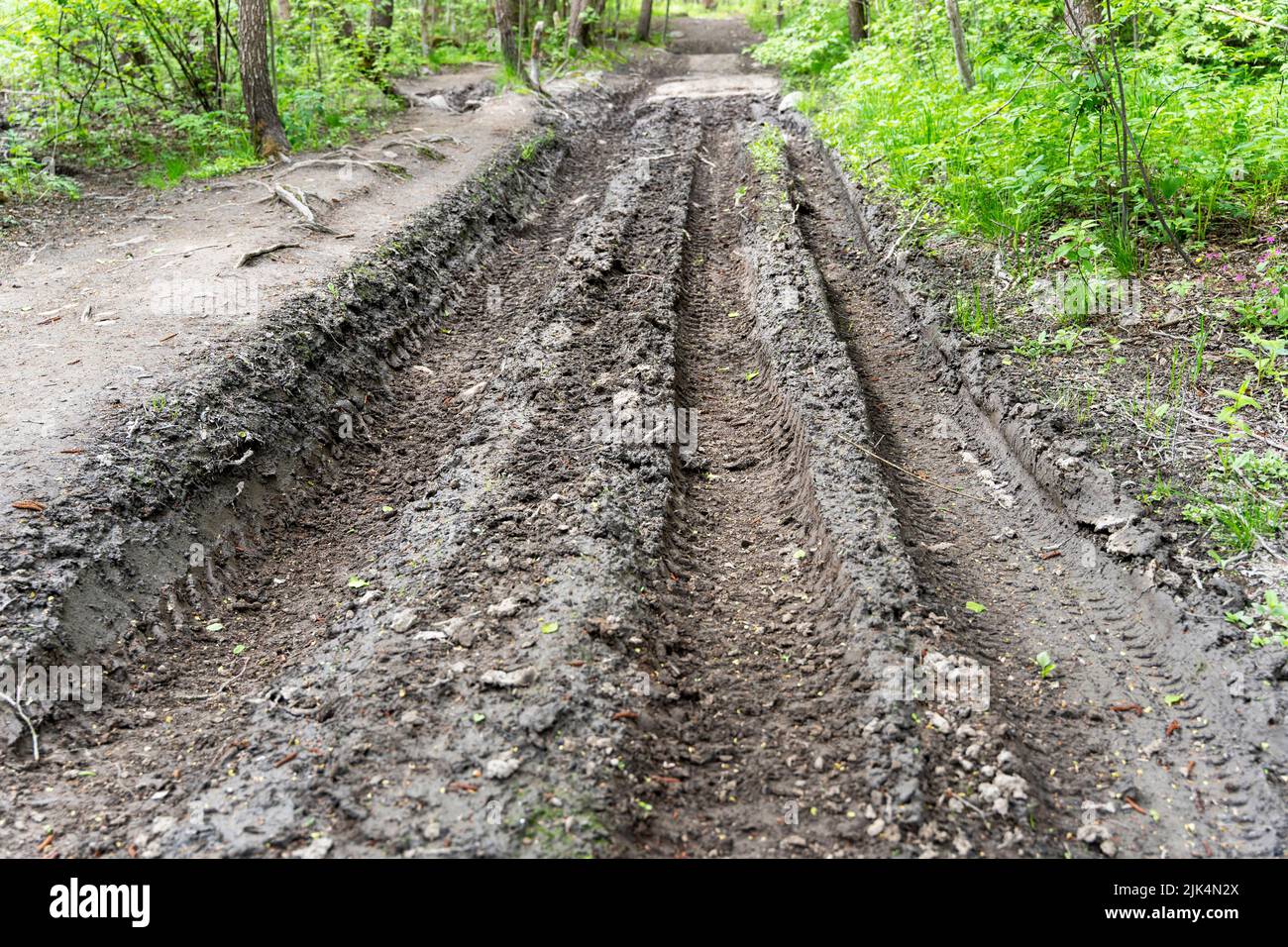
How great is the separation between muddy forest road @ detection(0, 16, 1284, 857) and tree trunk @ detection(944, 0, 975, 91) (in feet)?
14.8

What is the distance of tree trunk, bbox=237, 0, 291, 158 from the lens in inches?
357

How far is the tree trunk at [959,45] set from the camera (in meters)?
8.40

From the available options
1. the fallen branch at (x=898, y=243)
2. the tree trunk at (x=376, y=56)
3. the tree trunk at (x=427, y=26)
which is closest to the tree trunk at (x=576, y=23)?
the tree trunk at (x=427, y=26)

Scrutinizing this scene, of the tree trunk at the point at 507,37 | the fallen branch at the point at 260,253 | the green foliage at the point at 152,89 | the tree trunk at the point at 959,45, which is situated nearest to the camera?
the fallen branch at the point at 260,253

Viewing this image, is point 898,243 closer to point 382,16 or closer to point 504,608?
point 504,608

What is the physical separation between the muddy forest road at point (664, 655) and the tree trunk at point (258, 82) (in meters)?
5.23

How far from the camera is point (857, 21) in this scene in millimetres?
15273

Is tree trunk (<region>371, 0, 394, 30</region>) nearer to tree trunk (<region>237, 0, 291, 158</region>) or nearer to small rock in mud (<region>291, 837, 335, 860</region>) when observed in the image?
tree trunk (<region>237, 0, 291, 158</region>)

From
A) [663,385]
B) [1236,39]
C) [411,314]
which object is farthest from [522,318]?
[1236,39]

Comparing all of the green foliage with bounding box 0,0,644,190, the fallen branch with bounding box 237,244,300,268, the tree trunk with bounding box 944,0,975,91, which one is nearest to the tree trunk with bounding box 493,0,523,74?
the green foliage with bounding box 0,0,644,190

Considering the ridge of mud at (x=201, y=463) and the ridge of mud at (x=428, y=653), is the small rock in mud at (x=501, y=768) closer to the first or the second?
the ridge of mud at (x=428, y=653)

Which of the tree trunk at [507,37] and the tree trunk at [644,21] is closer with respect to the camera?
the tree trunk at [507,37]

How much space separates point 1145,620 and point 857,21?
14724 millimetres

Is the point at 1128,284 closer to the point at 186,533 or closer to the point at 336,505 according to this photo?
the point at 336,505
